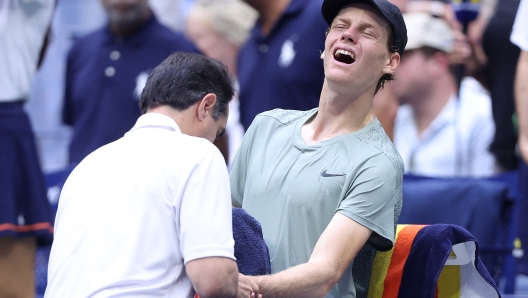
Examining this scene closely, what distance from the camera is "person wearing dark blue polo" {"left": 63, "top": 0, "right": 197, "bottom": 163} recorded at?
5023mm

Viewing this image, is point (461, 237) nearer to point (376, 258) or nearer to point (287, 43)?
point (376, 258)

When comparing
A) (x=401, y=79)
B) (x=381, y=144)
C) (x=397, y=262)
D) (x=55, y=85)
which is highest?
(x=381, y=144)

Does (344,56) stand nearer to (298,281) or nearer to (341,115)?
(341,115)

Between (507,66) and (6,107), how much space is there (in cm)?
270

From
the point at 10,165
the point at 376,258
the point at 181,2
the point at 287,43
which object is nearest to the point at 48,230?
the point at 10,165

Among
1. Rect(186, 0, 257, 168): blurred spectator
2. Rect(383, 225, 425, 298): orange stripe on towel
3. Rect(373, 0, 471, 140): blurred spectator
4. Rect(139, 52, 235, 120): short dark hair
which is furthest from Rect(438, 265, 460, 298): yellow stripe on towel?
Rect(186, 0, 257, 168): blurred spectator

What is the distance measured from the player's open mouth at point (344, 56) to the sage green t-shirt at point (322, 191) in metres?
0.22

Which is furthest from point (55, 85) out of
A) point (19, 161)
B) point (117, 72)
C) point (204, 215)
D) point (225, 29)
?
point (204, 215)

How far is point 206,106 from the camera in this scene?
2746mm

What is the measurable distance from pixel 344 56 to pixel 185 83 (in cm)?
58

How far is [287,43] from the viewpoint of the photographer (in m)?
4.55

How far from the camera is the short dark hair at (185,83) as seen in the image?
8.85 ft

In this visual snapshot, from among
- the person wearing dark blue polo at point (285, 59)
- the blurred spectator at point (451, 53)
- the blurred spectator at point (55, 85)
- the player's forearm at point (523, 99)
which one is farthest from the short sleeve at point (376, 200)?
the blurred spectator at point (55, 85)

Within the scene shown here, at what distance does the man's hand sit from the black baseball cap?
923 mm
